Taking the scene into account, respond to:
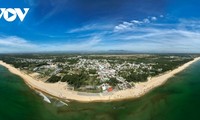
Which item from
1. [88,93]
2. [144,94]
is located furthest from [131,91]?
[88,93]

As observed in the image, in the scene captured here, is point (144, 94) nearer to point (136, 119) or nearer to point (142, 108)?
point (142, 108)

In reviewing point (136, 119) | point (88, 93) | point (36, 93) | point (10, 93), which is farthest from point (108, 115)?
point (10, 93)

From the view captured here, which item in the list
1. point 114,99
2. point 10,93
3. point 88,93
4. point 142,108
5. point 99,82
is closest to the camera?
point 142,108

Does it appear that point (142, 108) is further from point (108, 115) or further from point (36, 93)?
point (36, 93)

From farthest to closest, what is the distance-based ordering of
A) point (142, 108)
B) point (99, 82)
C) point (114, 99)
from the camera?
point (99, 82), point (114, 99), point (142, 108)

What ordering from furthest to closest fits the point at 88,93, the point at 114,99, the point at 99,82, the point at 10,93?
the point at 99,82 < the point at 10,93 < the point at 88,93 < the point at 114,99

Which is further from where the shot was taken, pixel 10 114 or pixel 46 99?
pixel 46 99

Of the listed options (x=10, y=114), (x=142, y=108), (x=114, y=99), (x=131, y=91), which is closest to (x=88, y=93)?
(x=114, y=99)

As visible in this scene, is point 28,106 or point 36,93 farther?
point 36,93

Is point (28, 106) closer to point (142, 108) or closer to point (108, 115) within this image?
point (108, 115)
